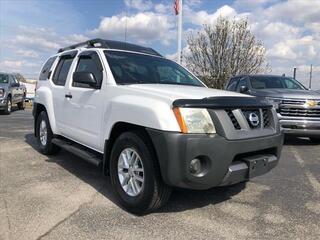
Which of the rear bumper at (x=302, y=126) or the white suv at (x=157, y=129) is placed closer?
the white suv at (x=157, y=129)

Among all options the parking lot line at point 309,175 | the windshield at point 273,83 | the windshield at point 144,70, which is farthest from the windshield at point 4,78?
the parking lot line at point 309,175

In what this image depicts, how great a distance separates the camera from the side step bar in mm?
5188

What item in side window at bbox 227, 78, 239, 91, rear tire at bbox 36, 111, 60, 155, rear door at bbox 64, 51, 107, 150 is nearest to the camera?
rear door at bbox 64, 51, 107, 150

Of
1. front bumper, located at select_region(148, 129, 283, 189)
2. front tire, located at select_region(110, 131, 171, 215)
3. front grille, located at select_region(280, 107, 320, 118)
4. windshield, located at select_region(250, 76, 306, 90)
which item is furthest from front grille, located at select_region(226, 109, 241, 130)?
windshield, located at select_region(250, 76, 306, 90)

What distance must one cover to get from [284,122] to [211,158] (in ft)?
17.7

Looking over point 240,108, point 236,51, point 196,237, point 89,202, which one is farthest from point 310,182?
point 236,51

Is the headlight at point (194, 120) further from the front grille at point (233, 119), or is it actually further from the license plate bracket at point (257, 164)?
the license plate bracket at point (257, 164)

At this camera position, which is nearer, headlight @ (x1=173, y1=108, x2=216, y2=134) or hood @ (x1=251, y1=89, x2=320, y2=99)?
headlight @ (x1=173, y1=108, x2=216, y2=134)

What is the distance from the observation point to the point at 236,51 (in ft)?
113

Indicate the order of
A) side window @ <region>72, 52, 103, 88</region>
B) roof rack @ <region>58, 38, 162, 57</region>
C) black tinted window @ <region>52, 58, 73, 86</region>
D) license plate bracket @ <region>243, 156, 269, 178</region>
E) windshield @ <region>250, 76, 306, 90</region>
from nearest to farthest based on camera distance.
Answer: license plate bracket @ <region>243, 156, 269, 178</region> < side window @ <region>72, 52, 103, 88</region> < roof rack @ <region>58, 38, 162, 57</region> < black tinted window @ <region>52, 58, 73, 86</region> < windshield @ <region>250, 76, 306, 90</region>

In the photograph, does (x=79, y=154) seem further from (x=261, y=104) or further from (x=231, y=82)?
(x=231, y=82)

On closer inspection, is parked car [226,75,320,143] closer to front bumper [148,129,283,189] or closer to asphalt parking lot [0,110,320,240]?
asphalt parking lot [0,110,320,240]

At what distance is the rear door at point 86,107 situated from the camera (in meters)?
5.18

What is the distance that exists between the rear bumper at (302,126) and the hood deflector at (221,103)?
461 cm
